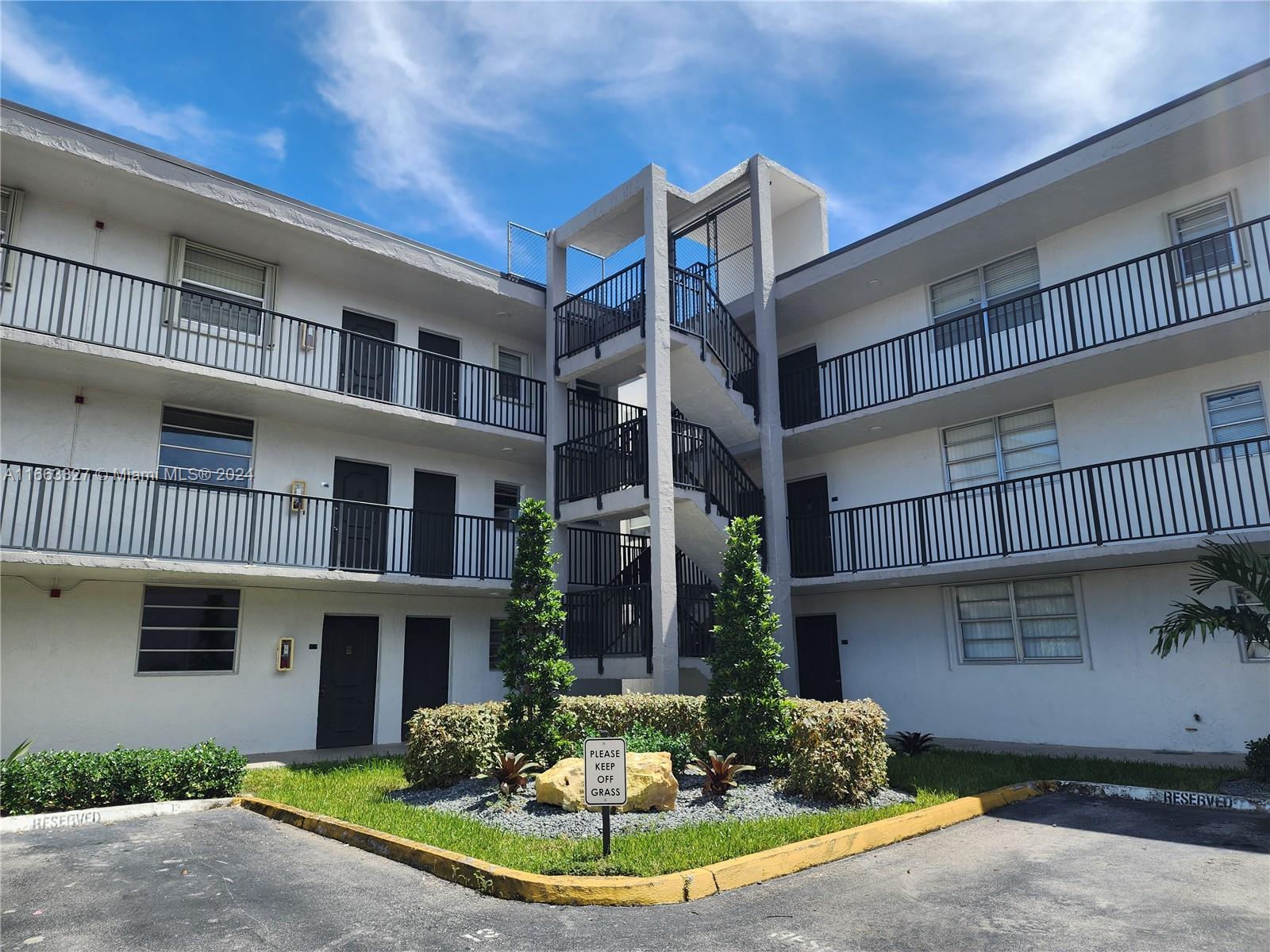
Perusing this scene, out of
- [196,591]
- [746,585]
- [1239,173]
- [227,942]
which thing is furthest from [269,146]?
[1239,173]

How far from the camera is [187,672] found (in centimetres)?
1410

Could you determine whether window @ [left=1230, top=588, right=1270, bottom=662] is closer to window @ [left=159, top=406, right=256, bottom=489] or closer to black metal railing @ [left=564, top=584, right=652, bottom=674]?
black metal railing @ [left=564, top=584, right=652, bottom=674]

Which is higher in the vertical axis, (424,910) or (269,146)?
(269,146)

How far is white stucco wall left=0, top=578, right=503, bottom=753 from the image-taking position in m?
12.7

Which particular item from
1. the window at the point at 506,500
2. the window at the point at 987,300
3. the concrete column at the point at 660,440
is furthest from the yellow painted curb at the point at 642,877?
the window at the point at 506,500

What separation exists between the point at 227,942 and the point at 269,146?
9.81 m

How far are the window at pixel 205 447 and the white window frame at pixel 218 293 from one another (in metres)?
1.45

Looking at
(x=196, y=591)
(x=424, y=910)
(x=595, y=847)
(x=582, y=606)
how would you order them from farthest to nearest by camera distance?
(x=582, y=606) → (x=196, y=591) → (x=595, y=847) → (x=424, y=910)

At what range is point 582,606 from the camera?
15695mm

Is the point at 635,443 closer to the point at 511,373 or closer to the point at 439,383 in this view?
the point at 439,383

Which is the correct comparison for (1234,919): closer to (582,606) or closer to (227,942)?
(227,942)

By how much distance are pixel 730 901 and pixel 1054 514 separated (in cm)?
1026

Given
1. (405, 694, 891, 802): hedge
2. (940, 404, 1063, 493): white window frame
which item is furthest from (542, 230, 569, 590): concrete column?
(940, 404, 1063, 493): white window frame

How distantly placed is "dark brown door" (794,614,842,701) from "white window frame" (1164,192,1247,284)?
883 centimetres
